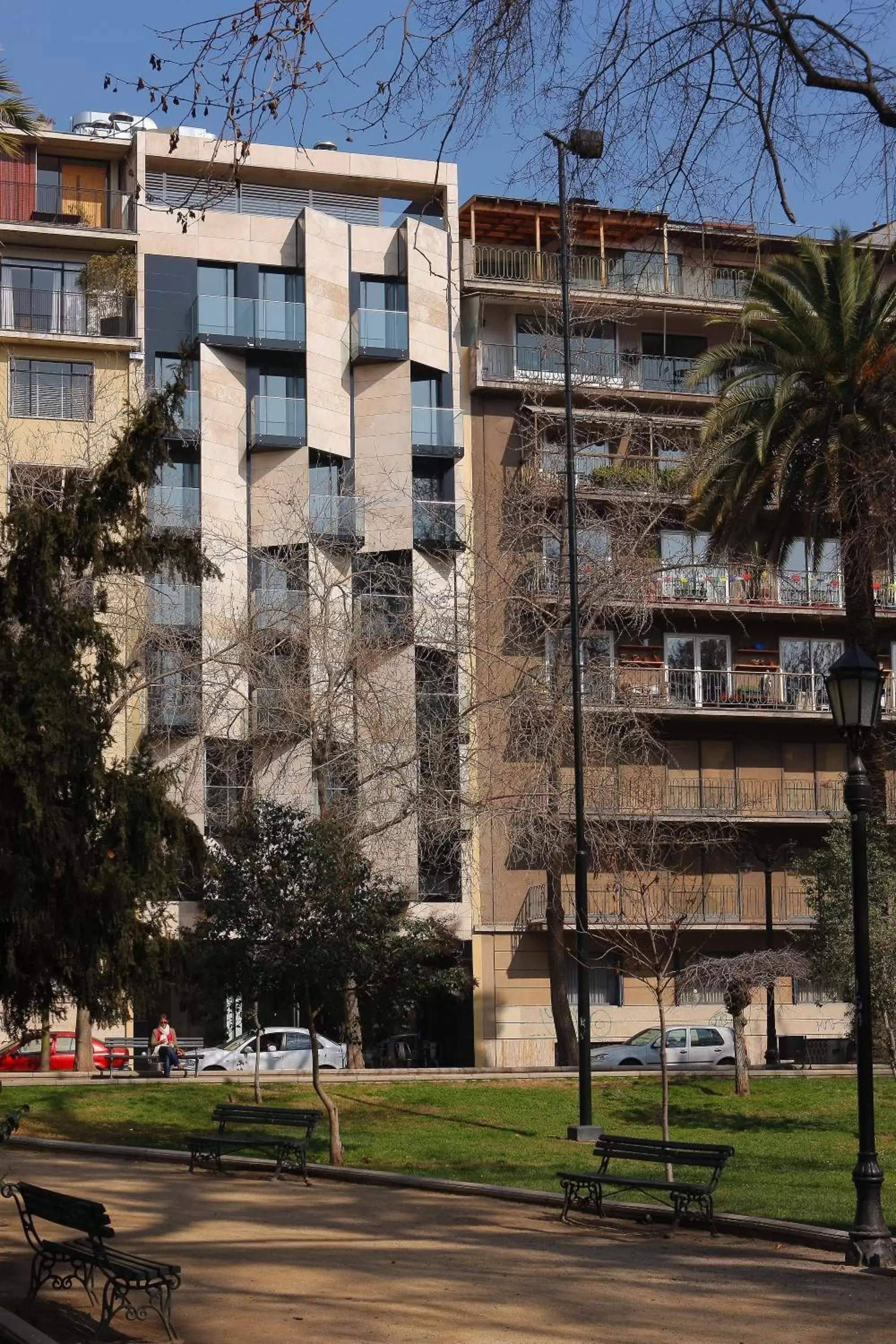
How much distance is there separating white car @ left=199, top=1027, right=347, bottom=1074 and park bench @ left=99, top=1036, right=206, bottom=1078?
41 centimetres

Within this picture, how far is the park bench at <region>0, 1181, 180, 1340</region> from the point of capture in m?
9.87

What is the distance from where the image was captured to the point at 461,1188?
1862cm

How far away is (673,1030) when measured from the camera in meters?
39.5

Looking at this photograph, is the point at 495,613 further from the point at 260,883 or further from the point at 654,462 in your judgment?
the point at 260,883

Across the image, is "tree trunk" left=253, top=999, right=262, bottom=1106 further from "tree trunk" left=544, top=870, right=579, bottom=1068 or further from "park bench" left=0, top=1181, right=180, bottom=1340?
"park bench" left=0, top=1181, right=180, bottom=1340

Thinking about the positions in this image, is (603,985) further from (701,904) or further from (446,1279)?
(446,1279)

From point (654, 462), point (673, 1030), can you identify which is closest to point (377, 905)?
point (673, 1030)

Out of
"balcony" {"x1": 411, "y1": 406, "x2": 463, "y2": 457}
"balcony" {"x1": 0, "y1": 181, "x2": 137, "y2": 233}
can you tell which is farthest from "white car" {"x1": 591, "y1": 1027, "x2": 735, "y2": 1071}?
"balcony" {"x1": 0, "y1": 181, "x2": 137, "y2": 233}

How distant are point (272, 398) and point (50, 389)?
5461 millimetres

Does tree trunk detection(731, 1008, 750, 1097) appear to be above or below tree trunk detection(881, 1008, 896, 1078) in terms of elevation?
below

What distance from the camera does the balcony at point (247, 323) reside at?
4241 cm

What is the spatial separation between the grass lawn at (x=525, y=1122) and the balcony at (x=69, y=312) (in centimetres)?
2128

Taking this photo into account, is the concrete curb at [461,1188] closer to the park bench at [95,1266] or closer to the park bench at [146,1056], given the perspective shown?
the park bench at [95,1266]

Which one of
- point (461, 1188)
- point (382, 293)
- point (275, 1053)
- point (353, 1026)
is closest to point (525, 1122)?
point (353, 1026)
